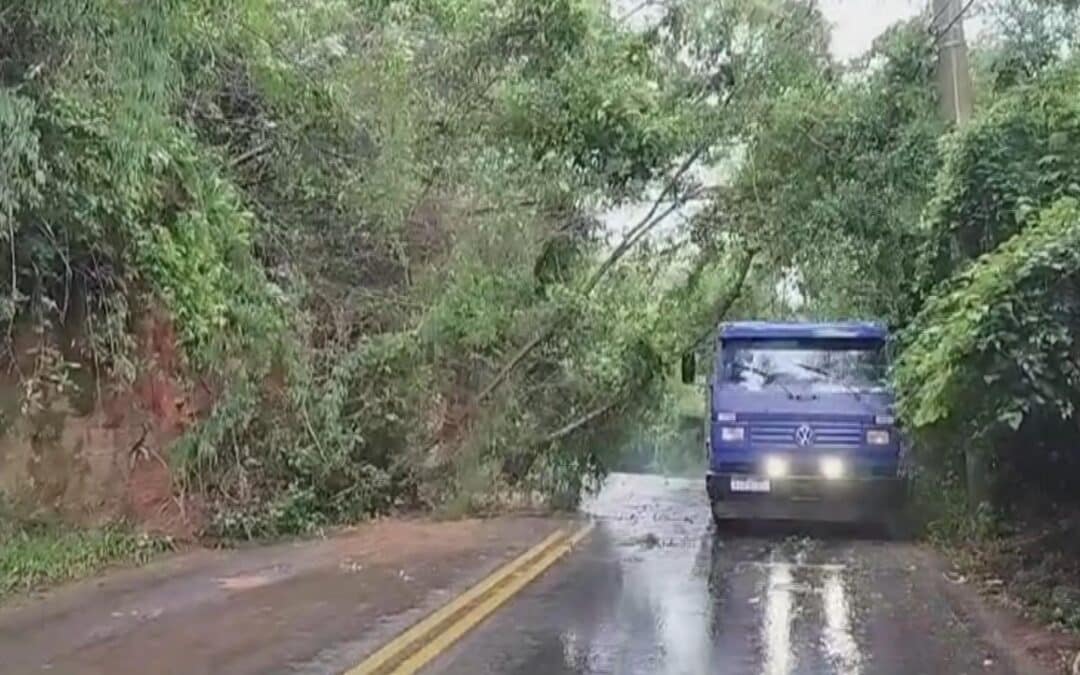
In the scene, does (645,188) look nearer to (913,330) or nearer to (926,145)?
(926,145)

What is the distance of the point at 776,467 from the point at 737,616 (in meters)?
6.31

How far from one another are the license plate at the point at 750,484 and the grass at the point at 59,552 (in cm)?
687

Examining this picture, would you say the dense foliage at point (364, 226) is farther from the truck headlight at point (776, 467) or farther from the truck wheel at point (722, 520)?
the truck headlight at point (776, 467)

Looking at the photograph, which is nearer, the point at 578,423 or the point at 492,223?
the point at 492,223

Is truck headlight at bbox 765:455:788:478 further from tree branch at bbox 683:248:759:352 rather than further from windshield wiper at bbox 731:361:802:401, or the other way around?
tree branch at bbox 683:248:759:352

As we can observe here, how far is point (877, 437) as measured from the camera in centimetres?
1652

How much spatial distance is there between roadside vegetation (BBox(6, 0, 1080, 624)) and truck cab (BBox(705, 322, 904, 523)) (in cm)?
76

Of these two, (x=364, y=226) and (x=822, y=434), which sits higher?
(x=364, y=226)

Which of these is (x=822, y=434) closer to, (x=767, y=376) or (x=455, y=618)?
(x=767, y=376)

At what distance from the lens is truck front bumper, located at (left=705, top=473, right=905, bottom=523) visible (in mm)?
16531

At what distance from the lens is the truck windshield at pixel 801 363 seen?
670 inches

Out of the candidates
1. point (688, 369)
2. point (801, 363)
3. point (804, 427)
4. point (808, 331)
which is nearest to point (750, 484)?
point (804, 427)

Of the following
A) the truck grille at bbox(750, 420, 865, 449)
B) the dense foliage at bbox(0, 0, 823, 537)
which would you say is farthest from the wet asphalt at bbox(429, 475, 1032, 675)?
the dense foliage at bbox(0, 0, 823, 537)

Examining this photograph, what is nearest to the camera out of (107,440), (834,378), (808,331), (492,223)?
(107,440)
